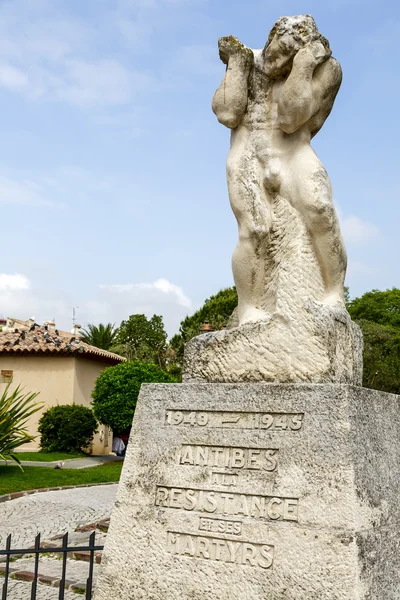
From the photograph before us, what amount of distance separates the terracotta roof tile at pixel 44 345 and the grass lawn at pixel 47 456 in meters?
4.60

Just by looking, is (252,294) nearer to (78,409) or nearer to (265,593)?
(265,593)

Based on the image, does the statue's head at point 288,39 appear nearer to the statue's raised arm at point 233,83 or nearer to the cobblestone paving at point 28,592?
the statue's raised arm at point 233,83

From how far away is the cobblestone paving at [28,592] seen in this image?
5.67 meters

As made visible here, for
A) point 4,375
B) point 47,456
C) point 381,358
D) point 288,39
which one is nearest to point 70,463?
point 47,456

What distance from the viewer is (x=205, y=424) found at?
11.5 ft

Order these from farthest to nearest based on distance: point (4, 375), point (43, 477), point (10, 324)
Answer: point (10, 324)
point (4, 375)
point (43, 477)

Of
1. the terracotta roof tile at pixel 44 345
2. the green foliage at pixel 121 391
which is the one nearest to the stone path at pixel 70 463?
the green foliage at pixel 121 391

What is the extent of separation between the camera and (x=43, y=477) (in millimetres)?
14664

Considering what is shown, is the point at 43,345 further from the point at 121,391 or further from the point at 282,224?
the point at 282,224

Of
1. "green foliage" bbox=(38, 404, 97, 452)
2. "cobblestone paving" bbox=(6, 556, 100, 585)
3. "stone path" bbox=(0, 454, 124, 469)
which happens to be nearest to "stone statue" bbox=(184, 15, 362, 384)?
"cobblestone paving" bbox=(6, 556, 100, 585)

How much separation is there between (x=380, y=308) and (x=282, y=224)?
37.2 metres

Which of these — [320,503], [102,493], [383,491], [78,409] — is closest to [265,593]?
[320,503]

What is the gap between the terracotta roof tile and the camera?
86.3 feet

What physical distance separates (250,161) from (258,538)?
2085 millimetres
